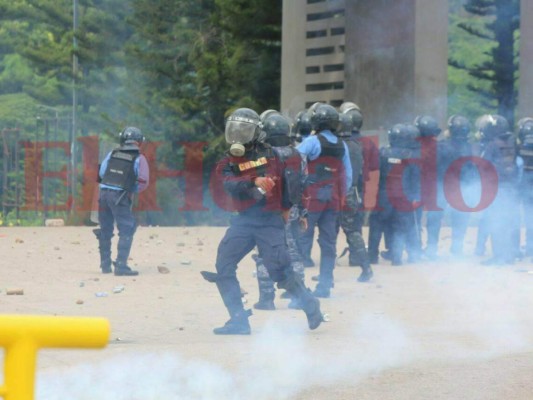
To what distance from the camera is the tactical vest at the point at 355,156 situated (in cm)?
1355

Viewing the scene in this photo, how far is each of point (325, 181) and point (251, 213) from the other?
8.57 ft

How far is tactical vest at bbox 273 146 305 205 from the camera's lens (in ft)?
29.1

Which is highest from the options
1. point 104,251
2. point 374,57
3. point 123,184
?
point 374,57

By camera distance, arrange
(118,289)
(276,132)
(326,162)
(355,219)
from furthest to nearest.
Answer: (355,219)
(118,289)
(326,162)
(276,132)

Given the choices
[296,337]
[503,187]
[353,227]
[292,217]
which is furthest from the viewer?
[503,187]

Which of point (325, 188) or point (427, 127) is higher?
point (427, 127)

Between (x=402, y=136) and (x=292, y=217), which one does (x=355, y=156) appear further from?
(x=292, y=217)

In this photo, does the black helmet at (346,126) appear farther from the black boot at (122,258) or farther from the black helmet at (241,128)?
the black helmet at (241,128)

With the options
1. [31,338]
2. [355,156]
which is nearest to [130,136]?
[355,156]

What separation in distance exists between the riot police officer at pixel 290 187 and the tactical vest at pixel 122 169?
2.66m

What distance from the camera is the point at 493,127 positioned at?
14875 millimetres

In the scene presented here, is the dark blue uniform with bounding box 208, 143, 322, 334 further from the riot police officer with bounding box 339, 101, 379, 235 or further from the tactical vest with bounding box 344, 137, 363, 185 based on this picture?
the riot police officer with bounding box 339, 101, 379, 235

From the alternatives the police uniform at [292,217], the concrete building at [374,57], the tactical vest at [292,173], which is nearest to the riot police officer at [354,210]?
the police uniform at [292,217]

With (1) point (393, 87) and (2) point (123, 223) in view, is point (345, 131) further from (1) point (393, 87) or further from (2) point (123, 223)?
(1) point (393, 87)
